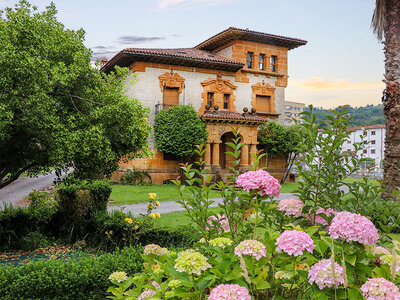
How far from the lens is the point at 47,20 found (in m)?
8.56

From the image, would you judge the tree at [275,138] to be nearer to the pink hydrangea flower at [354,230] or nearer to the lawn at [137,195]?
the lawn at [137,195]

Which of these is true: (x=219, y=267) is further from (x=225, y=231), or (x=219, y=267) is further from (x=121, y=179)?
(x=121, y=179)

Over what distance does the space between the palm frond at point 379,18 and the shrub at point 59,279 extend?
34.3 feet

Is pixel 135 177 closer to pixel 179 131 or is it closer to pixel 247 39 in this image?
pixel 179 131

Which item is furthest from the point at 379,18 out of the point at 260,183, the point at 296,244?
the point at 296,244

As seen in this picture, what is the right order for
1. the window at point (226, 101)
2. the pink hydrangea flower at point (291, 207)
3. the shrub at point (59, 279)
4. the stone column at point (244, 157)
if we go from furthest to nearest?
the window at point (226, 101), the stone column at point (244, 157), the shrub at point (59, 279), the pink hydrangea flower at point (291, 207)

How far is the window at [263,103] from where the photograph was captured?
27.6 meters

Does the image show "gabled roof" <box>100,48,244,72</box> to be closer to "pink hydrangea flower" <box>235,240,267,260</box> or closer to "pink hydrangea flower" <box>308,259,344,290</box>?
"pink hydrangea flower" <box>235,240,267,260</box>

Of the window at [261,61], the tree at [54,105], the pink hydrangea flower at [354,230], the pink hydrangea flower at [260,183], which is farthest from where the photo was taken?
the window at [261,61]

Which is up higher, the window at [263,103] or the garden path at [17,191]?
the window at [263,103]

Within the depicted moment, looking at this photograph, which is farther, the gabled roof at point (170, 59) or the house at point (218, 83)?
the house at point (218, 83)

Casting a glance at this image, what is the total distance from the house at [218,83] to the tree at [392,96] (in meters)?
13.3

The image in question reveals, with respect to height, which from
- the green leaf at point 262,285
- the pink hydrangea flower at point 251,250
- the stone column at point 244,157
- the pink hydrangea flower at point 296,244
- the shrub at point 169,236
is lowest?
the shrub at point 169,236

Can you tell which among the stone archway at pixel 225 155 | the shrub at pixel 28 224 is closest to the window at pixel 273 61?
the stone archway at pixel 225 155
